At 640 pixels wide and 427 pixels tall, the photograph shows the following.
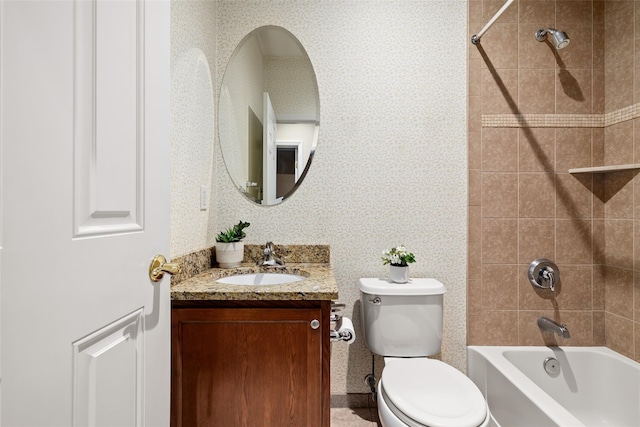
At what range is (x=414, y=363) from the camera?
5.12 ft

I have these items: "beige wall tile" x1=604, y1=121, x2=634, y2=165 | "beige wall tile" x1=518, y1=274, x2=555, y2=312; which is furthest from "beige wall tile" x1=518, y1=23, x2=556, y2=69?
"beige wall tile" x1=518, y1=274, x2=555, y2=312

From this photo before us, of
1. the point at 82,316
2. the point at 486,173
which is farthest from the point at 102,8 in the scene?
the point at 486,173

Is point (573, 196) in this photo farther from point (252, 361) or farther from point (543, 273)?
point (252, 361)

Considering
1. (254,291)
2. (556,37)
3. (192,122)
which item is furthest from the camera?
(556,37)

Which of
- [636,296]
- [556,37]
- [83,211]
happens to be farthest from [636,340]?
[83,211]

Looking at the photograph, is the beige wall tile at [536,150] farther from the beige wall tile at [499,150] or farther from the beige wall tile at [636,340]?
the beige wall tile at [636,340]

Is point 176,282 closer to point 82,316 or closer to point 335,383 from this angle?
point 82,316

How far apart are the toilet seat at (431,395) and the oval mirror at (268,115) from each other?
104 cm

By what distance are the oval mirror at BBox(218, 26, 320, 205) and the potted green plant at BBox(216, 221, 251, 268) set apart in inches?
10.0

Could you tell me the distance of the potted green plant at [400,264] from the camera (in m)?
1.76

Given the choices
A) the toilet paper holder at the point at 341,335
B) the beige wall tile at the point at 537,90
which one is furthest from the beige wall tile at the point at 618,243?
the toilet paper holder at the point at 341,335

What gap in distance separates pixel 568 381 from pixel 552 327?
0.30 m

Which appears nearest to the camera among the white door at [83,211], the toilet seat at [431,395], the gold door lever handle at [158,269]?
the white door at [83,211]

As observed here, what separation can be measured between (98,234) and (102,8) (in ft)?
1.40
